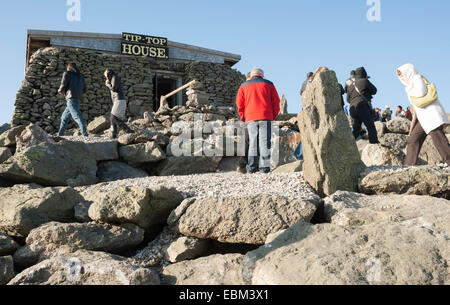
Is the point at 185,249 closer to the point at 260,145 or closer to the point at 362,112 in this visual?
the point at 260,145

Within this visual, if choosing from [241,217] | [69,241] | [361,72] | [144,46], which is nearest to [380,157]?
[361,72]

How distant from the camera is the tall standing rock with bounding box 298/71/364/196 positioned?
4.79m

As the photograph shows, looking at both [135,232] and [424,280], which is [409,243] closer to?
[424,280]

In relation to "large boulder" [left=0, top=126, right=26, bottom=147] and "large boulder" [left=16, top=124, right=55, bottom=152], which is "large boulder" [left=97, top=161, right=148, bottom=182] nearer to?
"large boulder" [left=16, top=124, right=55, bottom=152]

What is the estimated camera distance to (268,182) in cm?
498

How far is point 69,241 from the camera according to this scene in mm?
3705

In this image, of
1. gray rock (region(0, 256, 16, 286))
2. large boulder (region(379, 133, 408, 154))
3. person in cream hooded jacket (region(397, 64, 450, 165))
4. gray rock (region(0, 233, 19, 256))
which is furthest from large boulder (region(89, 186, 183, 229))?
large boulder (region(379, 133, 408, 154))

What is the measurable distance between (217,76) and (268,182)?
14.0 m

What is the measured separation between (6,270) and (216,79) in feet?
51.7

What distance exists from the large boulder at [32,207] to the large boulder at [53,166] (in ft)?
2.31

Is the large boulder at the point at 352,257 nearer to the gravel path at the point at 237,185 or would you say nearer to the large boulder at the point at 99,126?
the gravel path at the point at 237,185

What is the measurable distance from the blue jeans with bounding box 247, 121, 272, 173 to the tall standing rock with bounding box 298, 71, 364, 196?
1015mm
